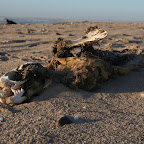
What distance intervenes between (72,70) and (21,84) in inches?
30.2

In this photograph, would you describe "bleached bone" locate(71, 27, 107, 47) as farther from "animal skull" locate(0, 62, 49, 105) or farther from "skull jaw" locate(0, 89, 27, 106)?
"skull jaw" locate(0, 89, 27, 106)

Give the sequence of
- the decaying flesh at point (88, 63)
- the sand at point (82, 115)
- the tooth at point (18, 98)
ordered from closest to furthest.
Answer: the sand at point (82, 115), the tooth at point (18, 98), the decaying flesh at point (88, 63)

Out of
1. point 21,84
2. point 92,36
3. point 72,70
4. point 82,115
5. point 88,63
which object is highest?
point 92,36

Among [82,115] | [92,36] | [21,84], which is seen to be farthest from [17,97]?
[92,36]

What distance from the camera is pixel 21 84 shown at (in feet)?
8.31

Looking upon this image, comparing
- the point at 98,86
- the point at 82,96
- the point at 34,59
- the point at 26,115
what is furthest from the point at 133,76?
the point at 34,59

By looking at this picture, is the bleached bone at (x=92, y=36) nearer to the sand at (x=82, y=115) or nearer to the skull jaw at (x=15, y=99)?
the sand at (x=82, y=115)

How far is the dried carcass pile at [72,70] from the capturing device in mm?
2531

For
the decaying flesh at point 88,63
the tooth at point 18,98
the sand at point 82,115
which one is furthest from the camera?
the decaying flesh at point 88,63

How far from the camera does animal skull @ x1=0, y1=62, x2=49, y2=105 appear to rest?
8.15 feet

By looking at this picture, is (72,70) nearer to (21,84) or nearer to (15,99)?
(21,84)

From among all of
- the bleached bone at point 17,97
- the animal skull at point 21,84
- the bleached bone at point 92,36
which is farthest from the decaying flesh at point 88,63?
the bleached bone at point 17,97

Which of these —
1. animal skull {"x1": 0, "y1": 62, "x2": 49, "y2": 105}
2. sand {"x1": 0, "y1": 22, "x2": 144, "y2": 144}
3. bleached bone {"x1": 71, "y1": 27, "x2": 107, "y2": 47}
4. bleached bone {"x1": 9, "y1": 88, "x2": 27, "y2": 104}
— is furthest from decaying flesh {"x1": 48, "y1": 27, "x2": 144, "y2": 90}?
bleached bone {"x1": 9, "y1": 88, "x2": 27, "y2": 104}

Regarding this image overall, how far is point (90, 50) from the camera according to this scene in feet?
10.1
